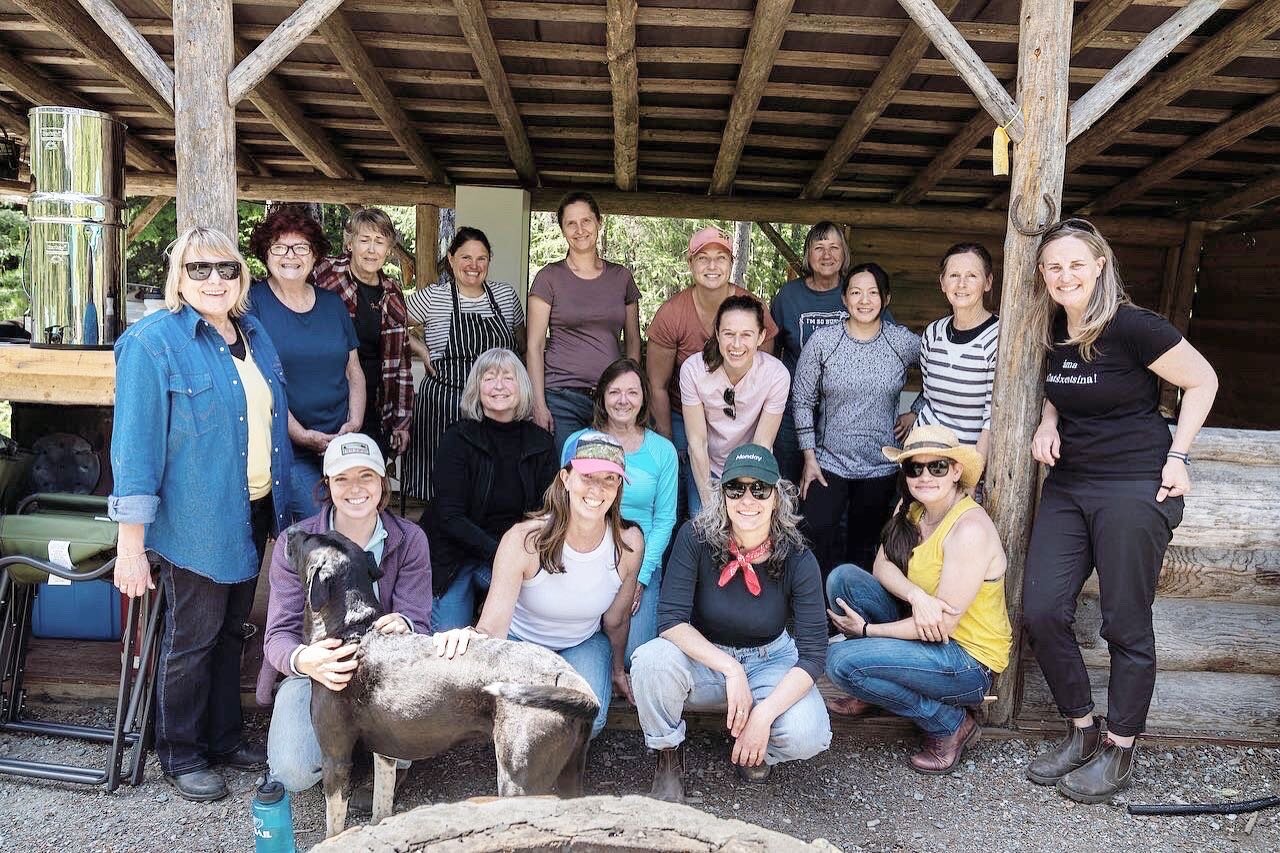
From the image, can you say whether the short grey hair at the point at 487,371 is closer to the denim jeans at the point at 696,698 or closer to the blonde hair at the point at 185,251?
the blonde hair at the point at 185,251

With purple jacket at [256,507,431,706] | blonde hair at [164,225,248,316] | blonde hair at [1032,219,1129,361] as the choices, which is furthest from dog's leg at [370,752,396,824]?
blonde hair at [1032,219,1129,361]

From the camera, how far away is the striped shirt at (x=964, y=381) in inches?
152

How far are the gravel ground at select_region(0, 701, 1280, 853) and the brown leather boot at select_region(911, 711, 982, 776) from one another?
41 millimetres

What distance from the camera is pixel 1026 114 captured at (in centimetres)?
363

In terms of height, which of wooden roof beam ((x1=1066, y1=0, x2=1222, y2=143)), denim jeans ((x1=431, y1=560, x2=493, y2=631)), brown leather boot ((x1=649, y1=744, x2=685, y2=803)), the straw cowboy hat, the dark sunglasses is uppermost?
wooden roof beam ((x1=1066, y1=0, x2=1222, y2=143))

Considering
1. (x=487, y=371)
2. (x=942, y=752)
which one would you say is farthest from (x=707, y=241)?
(x=942, y=752)

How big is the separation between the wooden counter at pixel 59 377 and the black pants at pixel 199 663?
112 cm

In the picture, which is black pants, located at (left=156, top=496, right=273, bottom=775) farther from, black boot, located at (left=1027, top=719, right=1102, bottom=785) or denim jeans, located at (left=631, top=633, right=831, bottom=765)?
black boot, located at (left=1027, top=719, right=1102, bottom=785)

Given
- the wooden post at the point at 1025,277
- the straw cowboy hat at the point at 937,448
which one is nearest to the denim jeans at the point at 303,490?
the straw cowboy hat at the point at 937,448

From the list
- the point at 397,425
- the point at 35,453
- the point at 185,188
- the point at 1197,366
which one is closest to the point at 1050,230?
the point at 1197,366

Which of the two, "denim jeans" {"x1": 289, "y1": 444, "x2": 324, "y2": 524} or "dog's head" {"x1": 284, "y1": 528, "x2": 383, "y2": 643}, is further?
"denim jeans" {"x1": 289, "y1": 444, "x2": 324, "y2": 524}

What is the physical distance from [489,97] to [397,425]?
8.84ft

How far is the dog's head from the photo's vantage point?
269cm

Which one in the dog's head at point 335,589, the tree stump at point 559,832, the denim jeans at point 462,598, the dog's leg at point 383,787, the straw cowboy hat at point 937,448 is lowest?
the dog's leg at point 383,787
